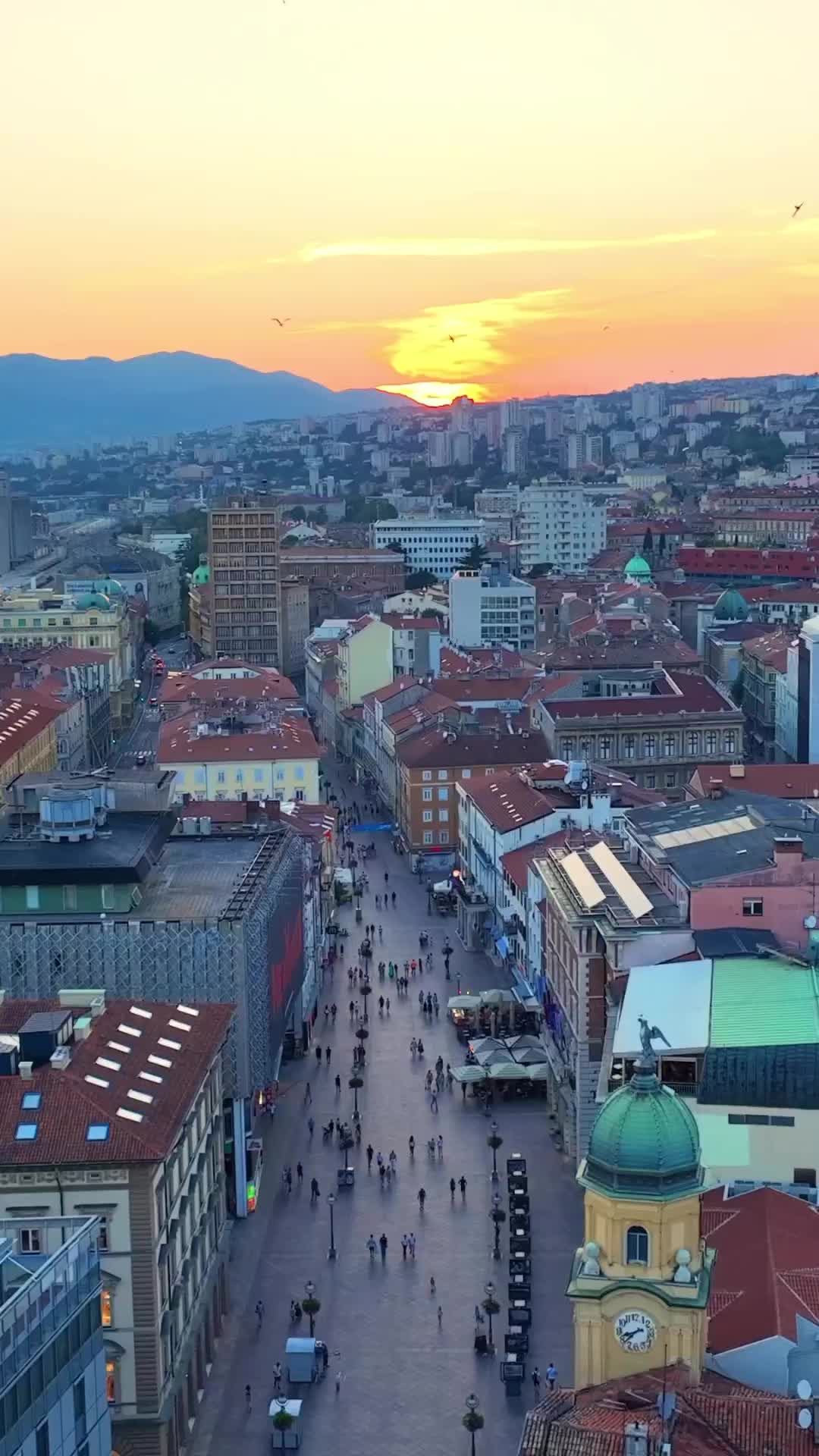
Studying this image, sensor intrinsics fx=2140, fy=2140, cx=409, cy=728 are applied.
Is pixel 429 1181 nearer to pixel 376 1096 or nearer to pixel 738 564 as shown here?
pixel 376 1096

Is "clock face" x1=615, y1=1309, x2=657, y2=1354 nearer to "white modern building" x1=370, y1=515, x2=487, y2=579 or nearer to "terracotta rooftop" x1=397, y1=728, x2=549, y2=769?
"terracotta rooftop" x1=397, y1=728, x2=549, y2=769

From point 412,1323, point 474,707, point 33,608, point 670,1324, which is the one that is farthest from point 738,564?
point 670,1324

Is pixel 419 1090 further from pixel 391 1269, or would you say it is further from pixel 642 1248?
pixel 642 1248

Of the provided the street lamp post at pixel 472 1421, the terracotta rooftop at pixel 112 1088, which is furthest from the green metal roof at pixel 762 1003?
the terracotta rooftop at pixel 112 1088

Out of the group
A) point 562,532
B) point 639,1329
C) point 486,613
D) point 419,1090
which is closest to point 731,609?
point 486,613

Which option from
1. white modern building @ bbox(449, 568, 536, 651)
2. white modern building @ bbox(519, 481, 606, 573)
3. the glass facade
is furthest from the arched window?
white modern building @ bbox(519, 481, 606, 573)

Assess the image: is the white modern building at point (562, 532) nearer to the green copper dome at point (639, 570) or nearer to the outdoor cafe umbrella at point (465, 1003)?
the green copper dome at point (639, 570)
